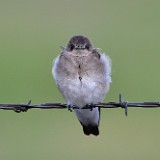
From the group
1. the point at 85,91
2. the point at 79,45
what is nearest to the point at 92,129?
the point at 85,91

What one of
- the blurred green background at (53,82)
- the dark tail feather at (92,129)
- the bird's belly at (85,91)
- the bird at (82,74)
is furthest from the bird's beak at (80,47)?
the blurred green background at (53,82)

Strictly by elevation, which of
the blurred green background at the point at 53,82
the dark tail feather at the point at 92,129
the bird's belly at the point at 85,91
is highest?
the blurred green background at the point at 53,82

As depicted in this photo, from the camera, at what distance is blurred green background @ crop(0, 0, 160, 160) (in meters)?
11.3

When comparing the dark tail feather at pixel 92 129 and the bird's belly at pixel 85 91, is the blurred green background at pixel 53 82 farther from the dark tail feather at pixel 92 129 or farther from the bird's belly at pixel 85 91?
the bird's belly at pixel 85 91

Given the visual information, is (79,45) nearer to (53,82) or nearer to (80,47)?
(80,47)

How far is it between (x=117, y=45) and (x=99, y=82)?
880 centimetres

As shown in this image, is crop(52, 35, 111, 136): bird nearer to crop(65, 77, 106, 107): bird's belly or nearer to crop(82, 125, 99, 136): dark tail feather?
crop(65, 77, 106, 107): bird's belly

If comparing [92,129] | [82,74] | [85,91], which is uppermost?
[82,74]

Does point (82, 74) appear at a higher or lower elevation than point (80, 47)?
lower

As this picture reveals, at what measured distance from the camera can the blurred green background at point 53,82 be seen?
37.0ft


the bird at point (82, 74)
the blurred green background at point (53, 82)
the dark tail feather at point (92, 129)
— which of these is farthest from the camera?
the blurred green background at point (53, 82)

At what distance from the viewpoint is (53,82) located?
46.8 feet

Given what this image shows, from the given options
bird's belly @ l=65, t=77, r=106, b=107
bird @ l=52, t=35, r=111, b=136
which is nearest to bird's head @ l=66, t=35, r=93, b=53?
bird @ l=52, t=35, r=111, b=136

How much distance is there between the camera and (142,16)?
20.6 meters
